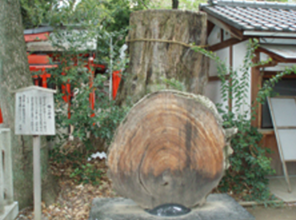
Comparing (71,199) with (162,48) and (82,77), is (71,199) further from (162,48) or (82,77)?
(162,48)

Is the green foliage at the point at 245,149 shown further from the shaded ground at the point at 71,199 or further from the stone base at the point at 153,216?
the shaded ground at the point at 71,199

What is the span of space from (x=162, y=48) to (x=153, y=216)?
3.13 meters

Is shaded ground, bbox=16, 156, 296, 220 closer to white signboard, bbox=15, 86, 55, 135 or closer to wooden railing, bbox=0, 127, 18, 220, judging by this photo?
wooden railing, bbox=0, 127, 18, 220

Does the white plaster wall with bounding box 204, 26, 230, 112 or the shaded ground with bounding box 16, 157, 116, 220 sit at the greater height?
the white plaster wall with bounding box 204, 26, 230, 112

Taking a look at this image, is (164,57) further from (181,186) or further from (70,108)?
(181,186)

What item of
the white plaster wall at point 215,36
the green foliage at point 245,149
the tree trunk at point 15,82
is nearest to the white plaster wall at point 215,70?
the white plaster wall at point 215,36

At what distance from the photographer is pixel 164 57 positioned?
4.97m

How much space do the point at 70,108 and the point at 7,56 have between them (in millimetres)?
1213

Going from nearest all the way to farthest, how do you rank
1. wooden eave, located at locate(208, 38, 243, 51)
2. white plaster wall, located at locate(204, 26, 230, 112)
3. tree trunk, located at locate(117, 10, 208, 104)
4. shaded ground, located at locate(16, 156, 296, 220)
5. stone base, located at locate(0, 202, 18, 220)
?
stone base, located at locate(0, 202, 18, 220)
shaded ground, located at locate(16, 156, 296, 220)
tree trunk, located at locate(117, 10, 208, 104)
wooden eave, located at locate(208, 38, 243, 51)
white plaster wall, located at locate(204, 26, 230, 112)

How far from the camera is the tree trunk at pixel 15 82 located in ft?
12.5

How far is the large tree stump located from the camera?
2635mm

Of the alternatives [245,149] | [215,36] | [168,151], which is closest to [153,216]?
[168,151]

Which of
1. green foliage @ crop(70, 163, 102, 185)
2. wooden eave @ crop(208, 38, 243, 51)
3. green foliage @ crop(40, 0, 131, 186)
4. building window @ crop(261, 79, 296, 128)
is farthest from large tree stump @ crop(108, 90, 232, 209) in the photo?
building window @ crop(261, 79, 296, 128)

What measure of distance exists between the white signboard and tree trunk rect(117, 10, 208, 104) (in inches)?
80.1
